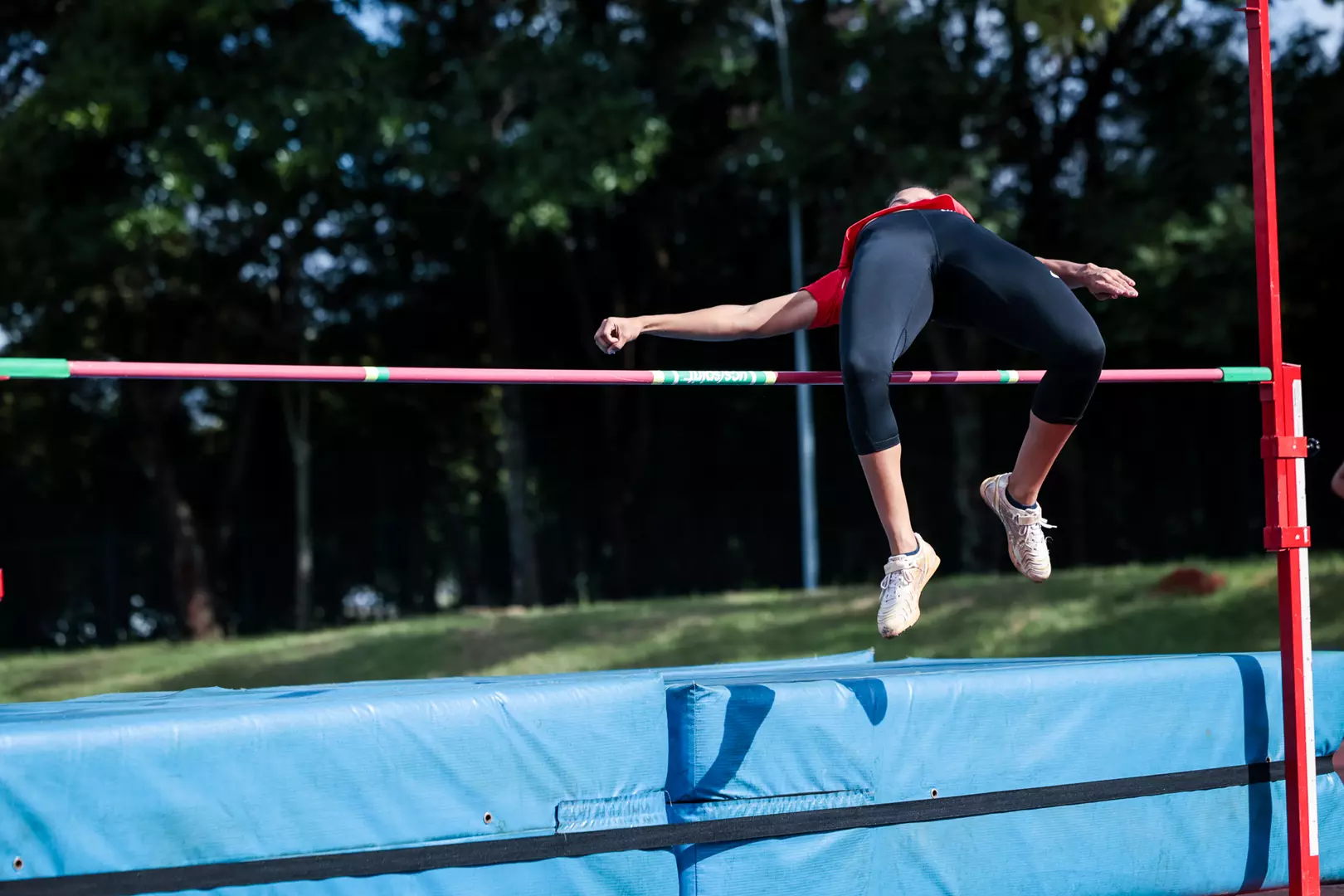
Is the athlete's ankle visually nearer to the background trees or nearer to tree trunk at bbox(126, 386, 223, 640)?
the background trees

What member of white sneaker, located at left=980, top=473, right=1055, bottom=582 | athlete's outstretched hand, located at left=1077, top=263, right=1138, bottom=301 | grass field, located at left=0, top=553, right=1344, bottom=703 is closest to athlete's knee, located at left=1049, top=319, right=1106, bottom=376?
athlete's outstretched hand, located at left=1077, top=263, right=1138, bottom=301

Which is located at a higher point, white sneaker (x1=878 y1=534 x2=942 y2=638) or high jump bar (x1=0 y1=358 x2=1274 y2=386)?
high jump bar (x1=0 y1=358 x2=1274 y2=386)

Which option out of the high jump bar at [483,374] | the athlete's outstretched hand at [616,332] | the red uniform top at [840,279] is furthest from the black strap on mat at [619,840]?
the red uniform top at [840,279]

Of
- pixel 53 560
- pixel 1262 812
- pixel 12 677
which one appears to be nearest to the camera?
pixel 1262 812

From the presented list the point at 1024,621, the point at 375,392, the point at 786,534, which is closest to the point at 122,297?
the point at 375,392

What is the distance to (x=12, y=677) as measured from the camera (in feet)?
52.9

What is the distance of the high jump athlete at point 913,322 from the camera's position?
4.16 meters

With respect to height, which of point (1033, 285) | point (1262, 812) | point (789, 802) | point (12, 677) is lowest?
point (12, 677)

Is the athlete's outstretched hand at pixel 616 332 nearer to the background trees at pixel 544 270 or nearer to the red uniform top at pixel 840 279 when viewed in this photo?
the red uniform top at pixel 840 279

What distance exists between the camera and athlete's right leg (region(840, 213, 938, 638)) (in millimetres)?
4121

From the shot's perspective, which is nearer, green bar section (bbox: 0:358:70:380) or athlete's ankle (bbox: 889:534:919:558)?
green bar section (bbox: 0:358:70:380)

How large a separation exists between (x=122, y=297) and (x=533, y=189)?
7.11 meters

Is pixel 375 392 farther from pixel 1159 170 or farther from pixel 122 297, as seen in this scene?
pixel 1159 170

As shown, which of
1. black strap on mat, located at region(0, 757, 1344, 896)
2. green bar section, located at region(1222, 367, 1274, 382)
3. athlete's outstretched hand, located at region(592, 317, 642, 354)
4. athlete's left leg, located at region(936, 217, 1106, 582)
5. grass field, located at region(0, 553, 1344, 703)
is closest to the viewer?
black strap on mat, located at region(0, 757, 1344, 896)
